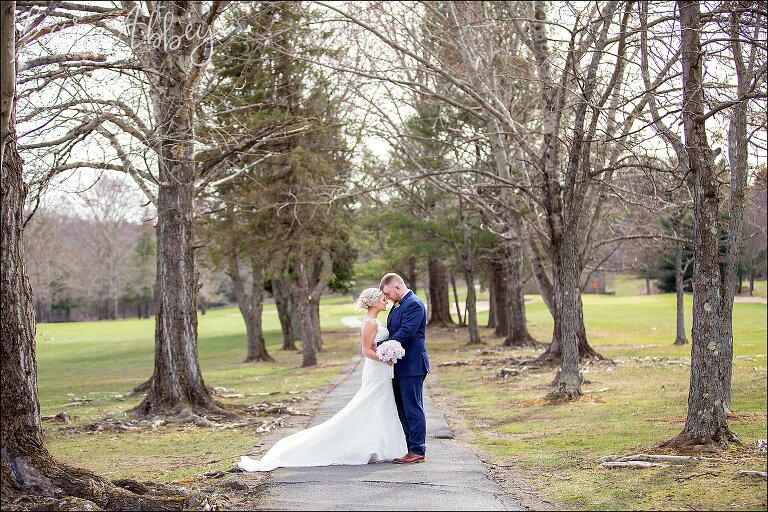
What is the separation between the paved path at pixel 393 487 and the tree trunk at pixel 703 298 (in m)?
2.50

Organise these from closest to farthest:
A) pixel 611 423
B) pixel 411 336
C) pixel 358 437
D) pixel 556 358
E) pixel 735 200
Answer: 1. pixel 358 437
2. pixel 411 336
3. pixel 735 200
4. pixel 611 423
5. pixel 556 358

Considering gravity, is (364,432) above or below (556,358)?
above

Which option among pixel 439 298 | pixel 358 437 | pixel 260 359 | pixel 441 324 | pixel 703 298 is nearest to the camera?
pixel 703 298

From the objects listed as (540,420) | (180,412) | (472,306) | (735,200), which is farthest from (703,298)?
(472,306)

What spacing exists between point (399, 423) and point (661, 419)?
Answer: 514cm

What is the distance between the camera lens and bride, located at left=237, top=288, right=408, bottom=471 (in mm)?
9539

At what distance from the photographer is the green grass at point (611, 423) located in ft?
24.6

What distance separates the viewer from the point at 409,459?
378 inches

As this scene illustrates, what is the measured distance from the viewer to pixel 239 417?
1554cm

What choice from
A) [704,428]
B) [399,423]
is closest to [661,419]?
[704,428]

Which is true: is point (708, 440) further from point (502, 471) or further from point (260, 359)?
point (260, 359)

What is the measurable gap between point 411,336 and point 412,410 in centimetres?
85

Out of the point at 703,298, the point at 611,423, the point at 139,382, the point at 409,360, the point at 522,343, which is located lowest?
the point at 139,382

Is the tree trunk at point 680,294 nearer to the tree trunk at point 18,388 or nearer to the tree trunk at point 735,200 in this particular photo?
the tree trunk at point 735,200
